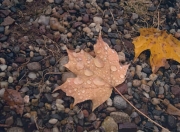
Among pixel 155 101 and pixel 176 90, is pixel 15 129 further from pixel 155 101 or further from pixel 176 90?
pixel 176 90

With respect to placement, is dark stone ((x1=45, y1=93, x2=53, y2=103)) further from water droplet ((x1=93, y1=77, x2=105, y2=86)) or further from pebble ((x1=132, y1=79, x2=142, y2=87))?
pebble ((x1=132, y1=79, x2=142, y2=87))

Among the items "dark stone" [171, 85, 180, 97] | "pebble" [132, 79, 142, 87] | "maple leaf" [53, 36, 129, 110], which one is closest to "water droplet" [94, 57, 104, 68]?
"maple leaf" [53, 36, 129, 110]

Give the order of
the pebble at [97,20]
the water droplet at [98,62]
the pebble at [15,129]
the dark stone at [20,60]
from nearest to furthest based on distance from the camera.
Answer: the pebble at [15,129], the water droplet at [98,62], the dark stone at [20,60], the pebble at [97,20]

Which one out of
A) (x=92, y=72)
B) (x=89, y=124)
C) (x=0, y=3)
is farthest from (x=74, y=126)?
(x=0, y=3)

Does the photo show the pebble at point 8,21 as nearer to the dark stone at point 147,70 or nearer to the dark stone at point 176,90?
the dark stone at point 147,70

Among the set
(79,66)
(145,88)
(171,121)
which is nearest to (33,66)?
(79,66)

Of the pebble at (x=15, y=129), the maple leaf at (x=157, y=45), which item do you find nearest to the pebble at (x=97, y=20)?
the maple leaf at (x=157, y=45)

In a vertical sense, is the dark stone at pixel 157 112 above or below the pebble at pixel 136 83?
below
